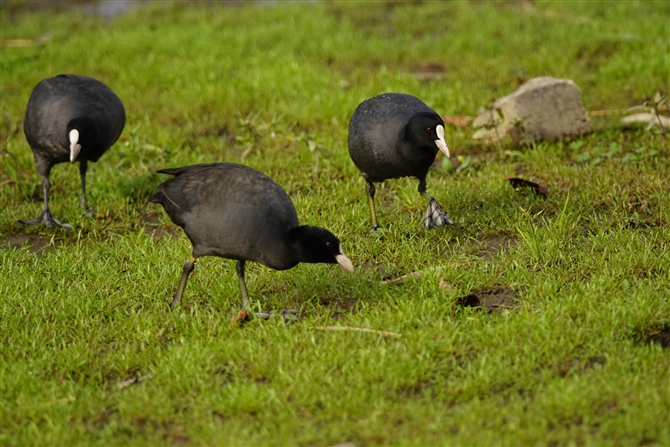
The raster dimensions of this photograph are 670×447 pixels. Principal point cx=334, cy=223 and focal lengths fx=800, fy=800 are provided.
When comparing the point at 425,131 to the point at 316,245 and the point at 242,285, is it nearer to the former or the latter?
the point at 316,245

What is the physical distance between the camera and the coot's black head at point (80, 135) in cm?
567

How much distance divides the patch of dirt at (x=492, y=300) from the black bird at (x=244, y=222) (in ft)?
2.65

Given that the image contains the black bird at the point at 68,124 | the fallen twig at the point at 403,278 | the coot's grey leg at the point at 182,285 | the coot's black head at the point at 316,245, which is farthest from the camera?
the black bird at the point at 68,124

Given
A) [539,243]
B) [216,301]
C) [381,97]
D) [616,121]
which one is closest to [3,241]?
[216,301]

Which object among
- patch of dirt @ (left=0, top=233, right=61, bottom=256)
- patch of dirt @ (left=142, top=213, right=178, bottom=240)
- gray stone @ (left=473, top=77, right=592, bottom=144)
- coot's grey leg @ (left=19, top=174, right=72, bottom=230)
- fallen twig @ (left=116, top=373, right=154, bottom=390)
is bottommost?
patch of dirt @ (left=0, top=233, right=61, bottom=256)

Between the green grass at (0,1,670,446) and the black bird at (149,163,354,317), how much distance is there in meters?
0.40

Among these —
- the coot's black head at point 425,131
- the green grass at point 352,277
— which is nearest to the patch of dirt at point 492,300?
the green grass at point 352,277

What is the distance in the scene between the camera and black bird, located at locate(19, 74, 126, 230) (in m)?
5.80

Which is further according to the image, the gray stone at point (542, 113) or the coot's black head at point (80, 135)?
the gray stone at point (542, 113)

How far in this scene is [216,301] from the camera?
4.68 metres

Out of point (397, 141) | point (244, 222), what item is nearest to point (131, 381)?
point (244, 222)

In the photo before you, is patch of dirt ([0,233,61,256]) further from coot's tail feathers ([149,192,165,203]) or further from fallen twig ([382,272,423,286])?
fallen twig ([382,272,423,286])

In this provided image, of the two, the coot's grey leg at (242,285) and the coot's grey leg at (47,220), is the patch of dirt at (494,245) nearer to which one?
the coot's grey leg at (242,285)

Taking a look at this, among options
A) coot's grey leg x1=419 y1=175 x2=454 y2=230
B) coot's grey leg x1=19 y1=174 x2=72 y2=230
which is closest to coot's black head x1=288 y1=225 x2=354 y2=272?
coot's grey leg x1=419 y1=175 x2=454 y2=230
